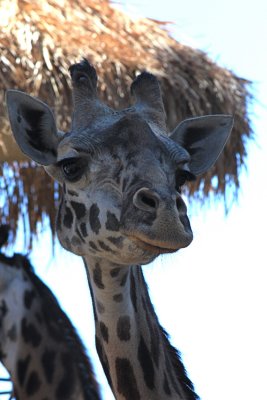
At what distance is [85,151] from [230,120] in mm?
1182

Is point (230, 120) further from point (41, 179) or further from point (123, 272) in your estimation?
point (41, 179)

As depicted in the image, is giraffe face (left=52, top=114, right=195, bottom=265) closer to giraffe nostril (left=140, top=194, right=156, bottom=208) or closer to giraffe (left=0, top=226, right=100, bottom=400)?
giraffe nostril (left=140, top=194, right=156, bottom=208)

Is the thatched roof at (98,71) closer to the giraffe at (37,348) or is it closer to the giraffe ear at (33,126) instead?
the giraffe ear at (33,126)

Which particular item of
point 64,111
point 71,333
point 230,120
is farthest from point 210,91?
point 71,333

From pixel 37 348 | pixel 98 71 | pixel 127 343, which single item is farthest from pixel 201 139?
pixel 98 71

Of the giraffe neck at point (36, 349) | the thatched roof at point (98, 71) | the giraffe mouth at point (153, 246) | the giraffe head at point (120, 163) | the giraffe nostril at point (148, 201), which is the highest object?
the thatched roof at point (98, 71)

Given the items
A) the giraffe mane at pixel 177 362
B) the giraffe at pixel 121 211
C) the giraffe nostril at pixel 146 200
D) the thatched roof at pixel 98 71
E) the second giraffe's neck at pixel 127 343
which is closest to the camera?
the giraffe nostril at pixel 146 200

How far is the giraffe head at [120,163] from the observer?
7426 millimetres

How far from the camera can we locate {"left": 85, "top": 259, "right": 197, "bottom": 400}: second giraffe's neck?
7.88 metres

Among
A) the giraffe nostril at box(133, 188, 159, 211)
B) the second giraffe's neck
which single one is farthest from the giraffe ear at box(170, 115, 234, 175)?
the giraffe nostril at box(133, 188, 159, 211)

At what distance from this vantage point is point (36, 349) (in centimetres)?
675

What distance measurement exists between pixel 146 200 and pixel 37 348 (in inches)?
40.0

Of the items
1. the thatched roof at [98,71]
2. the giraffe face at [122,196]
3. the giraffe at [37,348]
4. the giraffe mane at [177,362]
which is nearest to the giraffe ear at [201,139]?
the giraffe face at [122,196]

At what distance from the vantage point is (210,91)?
43.5 ft
